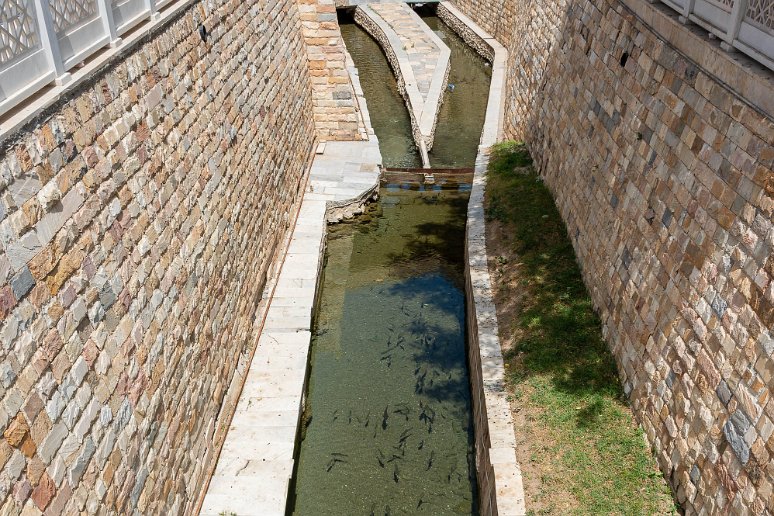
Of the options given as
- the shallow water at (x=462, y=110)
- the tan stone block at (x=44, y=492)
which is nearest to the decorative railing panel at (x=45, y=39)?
the tan stone block at (x=44, y=492)

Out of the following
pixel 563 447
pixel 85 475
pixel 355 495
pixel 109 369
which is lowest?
pixel 355 495

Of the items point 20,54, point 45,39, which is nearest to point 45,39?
point 45,39

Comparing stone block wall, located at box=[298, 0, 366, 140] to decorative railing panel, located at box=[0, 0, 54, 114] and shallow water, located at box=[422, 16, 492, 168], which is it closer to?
shallow water, located at box=[422, 16, 492, 168]

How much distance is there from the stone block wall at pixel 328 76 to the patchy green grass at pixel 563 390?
5.32m

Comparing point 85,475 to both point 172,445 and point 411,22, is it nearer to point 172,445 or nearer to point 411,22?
point 172,445

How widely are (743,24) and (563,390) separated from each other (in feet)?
12.4

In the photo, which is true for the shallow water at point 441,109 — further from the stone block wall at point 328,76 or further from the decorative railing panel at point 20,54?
the decorative railing panel at point 20,54

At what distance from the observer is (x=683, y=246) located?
19.6ft

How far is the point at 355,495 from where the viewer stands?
7.51 meters

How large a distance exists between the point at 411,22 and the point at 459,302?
17.3m

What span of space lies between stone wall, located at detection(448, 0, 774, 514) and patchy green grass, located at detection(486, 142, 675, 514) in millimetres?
224

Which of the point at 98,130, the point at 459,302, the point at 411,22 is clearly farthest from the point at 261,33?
the point at 411,22

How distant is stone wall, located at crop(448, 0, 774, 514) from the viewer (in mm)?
4832

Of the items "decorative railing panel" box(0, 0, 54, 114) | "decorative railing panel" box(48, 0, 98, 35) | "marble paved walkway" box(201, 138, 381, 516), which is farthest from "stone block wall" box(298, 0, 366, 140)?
"decorative railing panel" box(0, 0, 54, 114)
